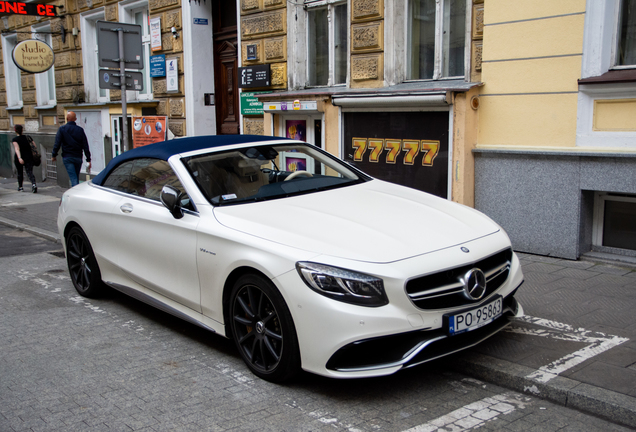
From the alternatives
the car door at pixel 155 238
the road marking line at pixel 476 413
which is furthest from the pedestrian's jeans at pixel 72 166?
the road marking line at pixel 476 413

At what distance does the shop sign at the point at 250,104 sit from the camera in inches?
429

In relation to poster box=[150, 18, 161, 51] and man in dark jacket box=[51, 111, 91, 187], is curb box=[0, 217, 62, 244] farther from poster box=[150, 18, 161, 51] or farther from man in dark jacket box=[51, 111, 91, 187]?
poster box=[150, 18, 161, 51]

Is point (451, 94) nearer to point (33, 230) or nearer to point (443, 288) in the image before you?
point (443, 288)

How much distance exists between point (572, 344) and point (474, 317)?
109 cm

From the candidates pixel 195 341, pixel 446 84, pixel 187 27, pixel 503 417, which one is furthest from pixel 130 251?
pixel 187 27

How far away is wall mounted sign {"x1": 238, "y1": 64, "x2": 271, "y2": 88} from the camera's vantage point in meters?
10.8

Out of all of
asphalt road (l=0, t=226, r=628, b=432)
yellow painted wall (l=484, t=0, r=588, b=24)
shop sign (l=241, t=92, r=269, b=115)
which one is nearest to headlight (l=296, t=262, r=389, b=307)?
asphalt road (l=0, t=226, r=628, b=432)

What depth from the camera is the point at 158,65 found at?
1315cm

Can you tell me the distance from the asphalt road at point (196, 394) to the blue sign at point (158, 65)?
28.8 feet

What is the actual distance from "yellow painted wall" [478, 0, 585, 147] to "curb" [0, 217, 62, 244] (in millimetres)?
6381

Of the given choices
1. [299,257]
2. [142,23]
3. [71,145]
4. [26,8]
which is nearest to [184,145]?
[299,257]

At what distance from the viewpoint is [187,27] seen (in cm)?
1231

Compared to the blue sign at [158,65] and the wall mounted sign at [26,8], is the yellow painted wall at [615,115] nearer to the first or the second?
the blue sign at [158,65]

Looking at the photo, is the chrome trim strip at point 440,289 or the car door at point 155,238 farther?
the car door at point 155,238
